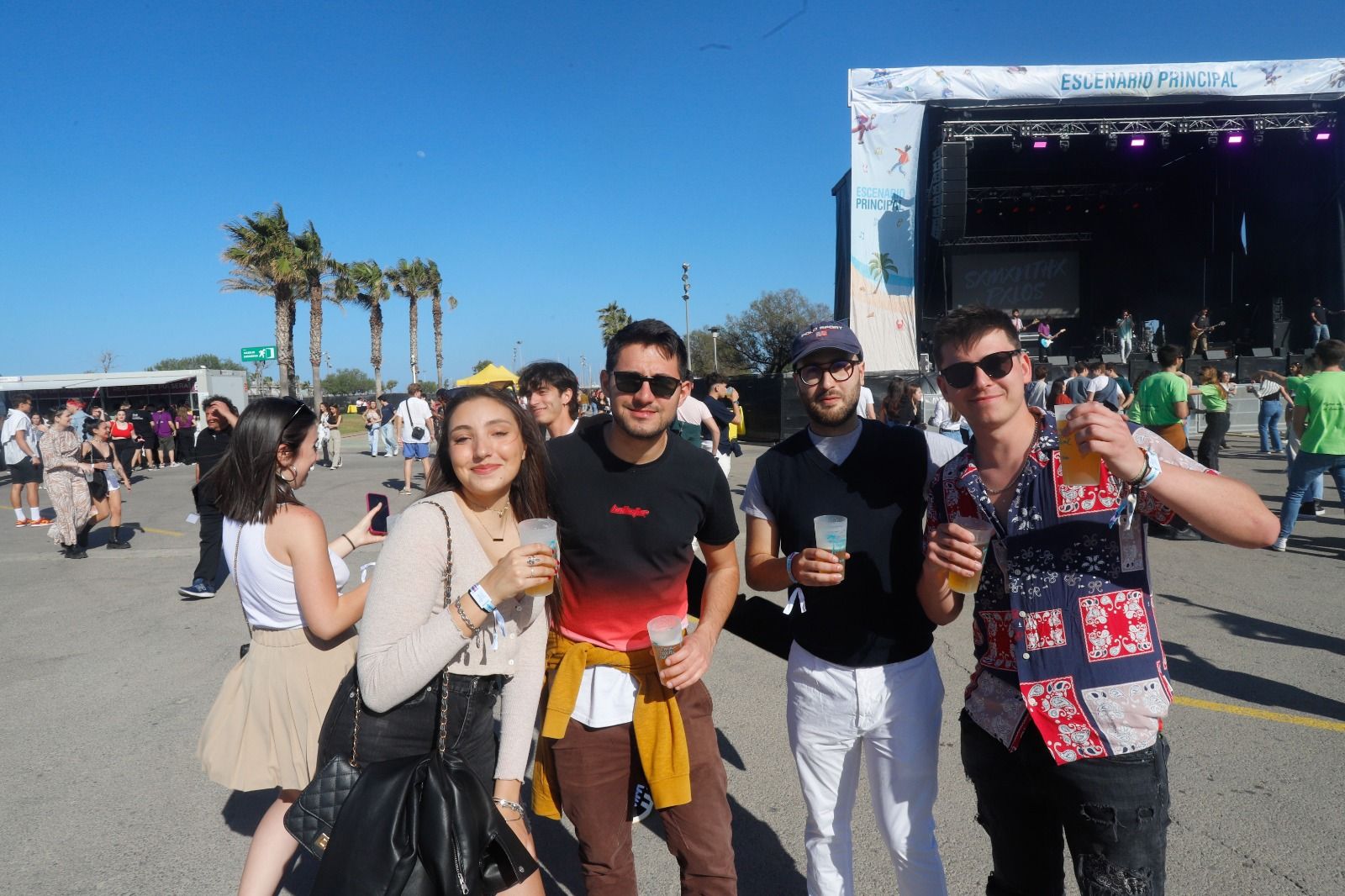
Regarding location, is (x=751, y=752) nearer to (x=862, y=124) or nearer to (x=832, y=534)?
(x=832, y=534)

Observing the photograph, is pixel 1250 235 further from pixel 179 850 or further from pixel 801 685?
pixel 179 850

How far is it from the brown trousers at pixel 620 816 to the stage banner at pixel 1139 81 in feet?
60.7

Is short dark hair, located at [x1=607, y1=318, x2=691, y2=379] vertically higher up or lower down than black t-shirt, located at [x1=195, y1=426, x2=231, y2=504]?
higher up

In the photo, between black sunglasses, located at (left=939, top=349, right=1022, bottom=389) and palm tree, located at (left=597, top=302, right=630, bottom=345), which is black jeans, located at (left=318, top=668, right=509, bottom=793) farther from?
palm tree, located at (left=597, top=302, right=630, bottom=345)

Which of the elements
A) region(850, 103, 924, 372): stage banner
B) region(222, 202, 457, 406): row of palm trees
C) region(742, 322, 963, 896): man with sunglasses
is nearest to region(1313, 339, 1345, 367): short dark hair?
region(742, 322, 963, 896): man with sunglasses

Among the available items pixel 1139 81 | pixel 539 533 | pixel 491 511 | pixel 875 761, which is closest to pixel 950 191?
pixel 1139 81

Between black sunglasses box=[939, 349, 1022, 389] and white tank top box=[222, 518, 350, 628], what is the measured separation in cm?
202

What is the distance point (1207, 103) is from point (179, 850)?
2204 cm

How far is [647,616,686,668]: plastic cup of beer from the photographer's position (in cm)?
203

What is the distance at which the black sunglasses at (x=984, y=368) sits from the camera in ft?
6.05

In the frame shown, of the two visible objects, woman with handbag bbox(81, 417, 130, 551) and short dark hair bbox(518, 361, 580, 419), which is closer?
short dark hair bbox(518, 361, 580, 419)

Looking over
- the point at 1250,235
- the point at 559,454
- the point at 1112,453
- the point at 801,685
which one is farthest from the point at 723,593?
the point at 1250,235

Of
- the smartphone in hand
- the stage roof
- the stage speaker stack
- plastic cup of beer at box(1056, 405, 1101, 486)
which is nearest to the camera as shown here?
plastic cup of beer at box(1056, 405, 1101, 486)

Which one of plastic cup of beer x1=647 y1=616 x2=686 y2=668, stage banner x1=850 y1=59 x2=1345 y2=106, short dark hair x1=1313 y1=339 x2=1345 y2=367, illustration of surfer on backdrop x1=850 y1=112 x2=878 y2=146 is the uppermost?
stage banner x1=850 y1=59 x2=1345 y2=106
